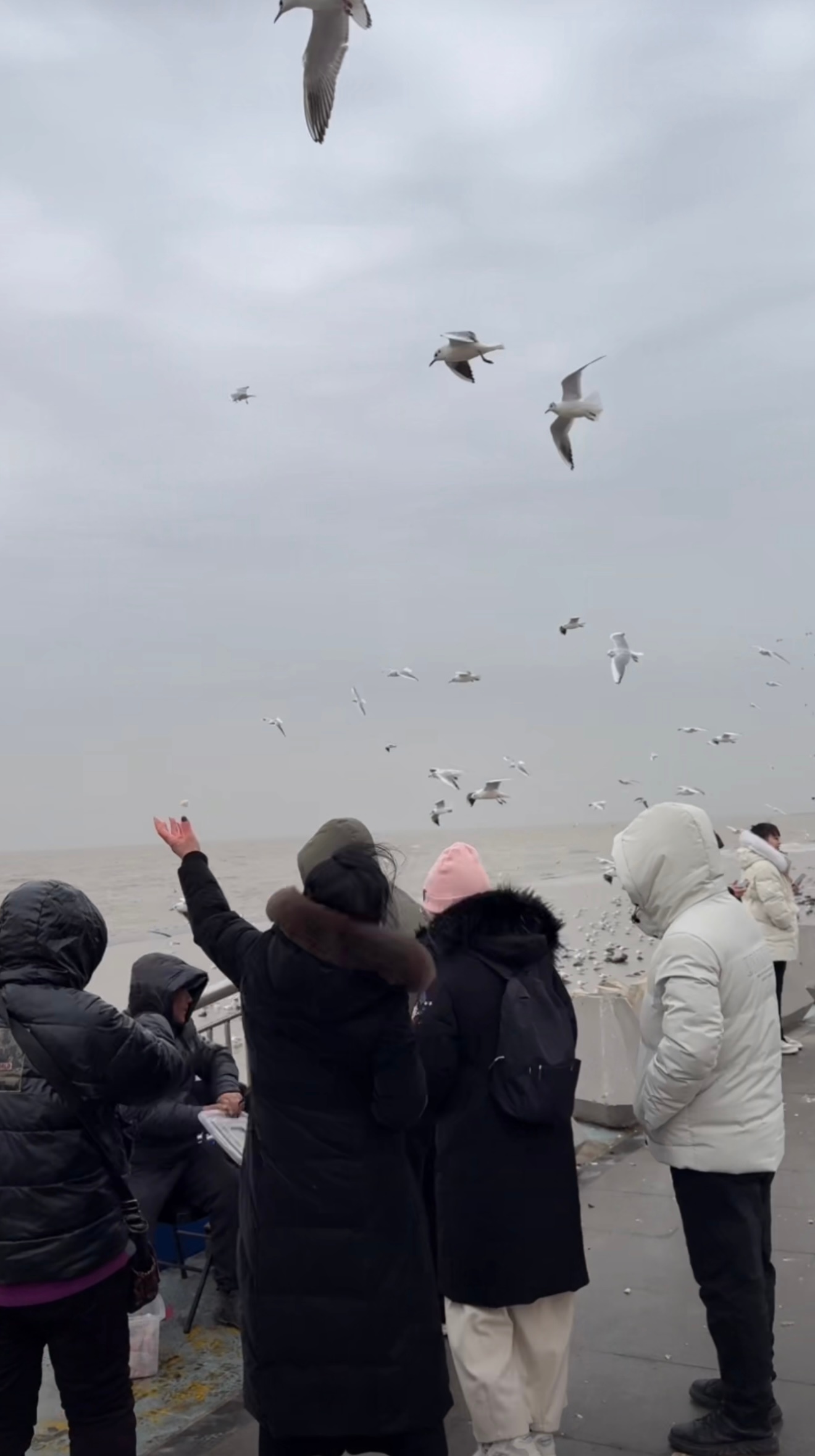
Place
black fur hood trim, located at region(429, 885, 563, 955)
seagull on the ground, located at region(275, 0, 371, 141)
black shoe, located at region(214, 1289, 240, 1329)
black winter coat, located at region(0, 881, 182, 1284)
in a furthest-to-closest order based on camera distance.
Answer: seagull on the ground, located at region(275, 0, 371, 141) → black shoe, located at region(214, 1289, 240, 1329) → black fur hood trim, located at region(429, 885, 563, 955) → black winter coat, located at region(0, 881, 182, 1284)

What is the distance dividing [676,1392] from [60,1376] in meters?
2.03

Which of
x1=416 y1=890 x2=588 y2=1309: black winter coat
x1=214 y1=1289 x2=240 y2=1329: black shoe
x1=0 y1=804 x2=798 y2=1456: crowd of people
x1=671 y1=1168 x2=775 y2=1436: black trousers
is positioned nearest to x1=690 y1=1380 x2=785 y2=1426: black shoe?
x1=0 y1=804 x2=798 y2=1456: crowd of people

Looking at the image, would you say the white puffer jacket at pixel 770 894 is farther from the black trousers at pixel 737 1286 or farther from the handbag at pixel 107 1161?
the handbag at pixel 107 1161

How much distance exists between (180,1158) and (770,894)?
500 centimetres

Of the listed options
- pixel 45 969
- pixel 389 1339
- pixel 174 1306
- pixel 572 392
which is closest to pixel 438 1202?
pixel 389 1339

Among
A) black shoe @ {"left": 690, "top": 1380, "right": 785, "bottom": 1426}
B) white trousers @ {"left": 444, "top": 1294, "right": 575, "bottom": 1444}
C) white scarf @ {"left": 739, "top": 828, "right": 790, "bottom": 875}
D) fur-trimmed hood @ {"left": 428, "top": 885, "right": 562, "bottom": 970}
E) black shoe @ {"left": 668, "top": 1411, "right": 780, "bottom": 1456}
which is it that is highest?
fur-trimmed hood @ {"left": 428, "top": 885, "right": 562, "bottom": 970}

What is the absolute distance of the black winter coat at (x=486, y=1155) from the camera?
3.10 m

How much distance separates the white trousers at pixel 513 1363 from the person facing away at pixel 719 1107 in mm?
521

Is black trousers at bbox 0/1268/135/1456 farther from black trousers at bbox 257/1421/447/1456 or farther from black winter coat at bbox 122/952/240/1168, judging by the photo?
black winter coat at bbox 122/952/240/1168

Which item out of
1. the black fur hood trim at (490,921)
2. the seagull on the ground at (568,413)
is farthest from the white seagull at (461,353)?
the black fur hood trim at (490,921)

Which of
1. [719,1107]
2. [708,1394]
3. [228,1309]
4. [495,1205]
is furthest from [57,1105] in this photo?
[708,1394]

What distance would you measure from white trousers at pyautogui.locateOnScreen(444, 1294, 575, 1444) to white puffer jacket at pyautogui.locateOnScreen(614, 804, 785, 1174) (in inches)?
23.8

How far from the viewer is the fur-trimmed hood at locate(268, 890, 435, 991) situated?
2.57m

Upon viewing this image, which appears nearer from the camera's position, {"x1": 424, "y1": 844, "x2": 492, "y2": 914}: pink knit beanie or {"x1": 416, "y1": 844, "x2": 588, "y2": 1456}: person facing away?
{"x1": 416, "y1": 844, "x2": 588, "y2": 1456}: person facing away
